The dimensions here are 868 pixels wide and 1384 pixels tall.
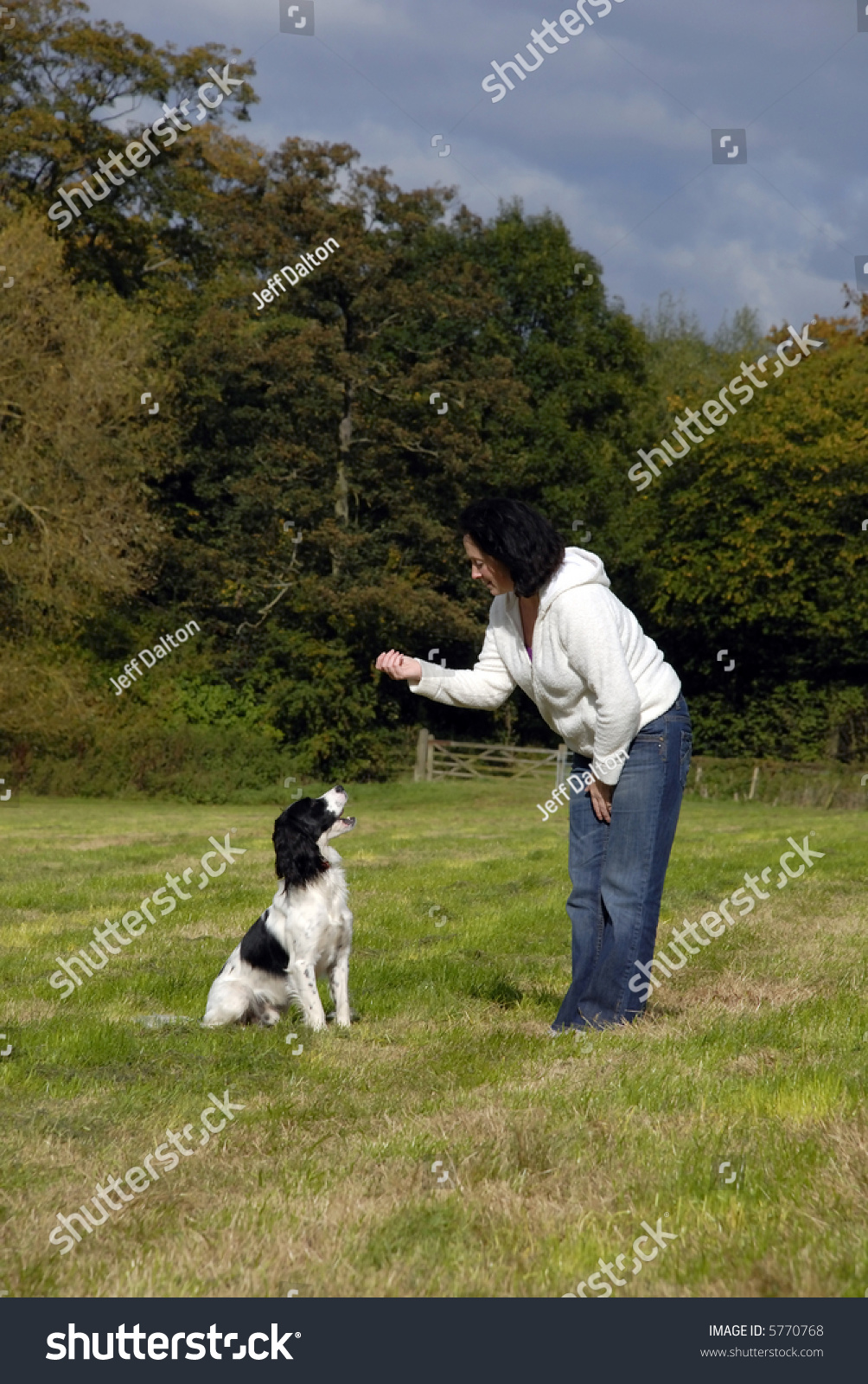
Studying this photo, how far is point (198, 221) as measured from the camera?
40.8 m

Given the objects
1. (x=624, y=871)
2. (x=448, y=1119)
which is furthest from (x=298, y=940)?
(x=448, y=1119)

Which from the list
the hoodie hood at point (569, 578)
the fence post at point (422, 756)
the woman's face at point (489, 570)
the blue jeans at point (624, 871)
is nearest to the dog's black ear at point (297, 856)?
the blue jeans at point (624, 871)

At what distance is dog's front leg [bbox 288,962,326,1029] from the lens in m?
6.46

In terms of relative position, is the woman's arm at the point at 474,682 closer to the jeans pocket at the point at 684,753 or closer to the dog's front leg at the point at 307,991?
the jeans pocket at the point at 684,753

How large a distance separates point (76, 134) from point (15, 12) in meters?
3.75

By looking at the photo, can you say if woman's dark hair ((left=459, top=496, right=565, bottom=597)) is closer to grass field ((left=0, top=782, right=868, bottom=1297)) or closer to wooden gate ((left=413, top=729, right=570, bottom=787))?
grass field ((left=0, top=782, right=868, bottom=1297))

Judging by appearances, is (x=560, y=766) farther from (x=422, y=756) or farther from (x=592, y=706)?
(x=592, y=706)

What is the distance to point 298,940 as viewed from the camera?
259 inches

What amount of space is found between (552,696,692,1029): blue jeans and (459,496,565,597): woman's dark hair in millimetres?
883

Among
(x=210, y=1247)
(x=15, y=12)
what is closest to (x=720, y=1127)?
(x=210, y=1247)

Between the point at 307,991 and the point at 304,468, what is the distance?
31268mm

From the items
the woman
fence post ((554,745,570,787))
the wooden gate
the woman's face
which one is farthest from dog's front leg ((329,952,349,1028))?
the wooden gate

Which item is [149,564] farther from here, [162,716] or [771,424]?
[771,424]

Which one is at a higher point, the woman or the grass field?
the woman
